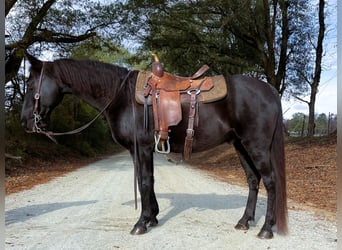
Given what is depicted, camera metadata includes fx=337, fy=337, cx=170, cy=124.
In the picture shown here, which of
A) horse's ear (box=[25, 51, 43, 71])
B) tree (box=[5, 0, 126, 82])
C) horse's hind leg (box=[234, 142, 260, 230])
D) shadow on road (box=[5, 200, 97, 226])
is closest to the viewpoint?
horse's ear (box=[25, 51, 43, 71])

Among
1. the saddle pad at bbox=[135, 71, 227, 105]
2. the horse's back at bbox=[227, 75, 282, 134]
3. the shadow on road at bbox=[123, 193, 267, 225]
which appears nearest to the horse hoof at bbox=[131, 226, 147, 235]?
the shadow on road at bbox=[123, 193, 267, 225]

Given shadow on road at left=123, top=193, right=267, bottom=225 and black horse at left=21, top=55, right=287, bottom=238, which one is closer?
black horse at left=21, top=55, right=287, bottom=238

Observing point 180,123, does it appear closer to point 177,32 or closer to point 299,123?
point 177,32

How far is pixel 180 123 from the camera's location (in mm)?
4195

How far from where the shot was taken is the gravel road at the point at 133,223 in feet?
12.3

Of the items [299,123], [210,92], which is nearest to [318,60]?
[299,123]

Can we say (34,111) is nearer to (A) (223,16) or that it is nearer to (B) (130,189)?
(B) (130,189)

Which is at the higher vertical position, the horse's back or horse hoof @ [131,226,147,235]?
the horse's back

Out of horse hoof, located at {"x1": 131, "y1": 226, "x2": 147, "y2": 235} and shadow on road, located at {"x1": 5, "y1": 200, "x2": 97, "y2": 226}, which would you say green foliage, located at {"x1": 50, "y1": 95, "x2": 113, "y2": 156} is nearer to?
shadow on road, located at {"x1": 5, "y1": 200, "x2": 97, "y2": 226}

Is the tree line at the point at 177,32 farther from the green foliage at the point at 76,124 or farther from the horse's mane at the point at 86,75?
the horse's mane at the point at 86,75

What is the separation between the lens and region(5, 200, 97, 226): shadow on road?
4.79 metres

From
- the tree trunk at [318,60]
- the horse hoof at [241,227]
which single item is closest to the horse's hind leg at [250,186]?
the horse hoof at [241,227]

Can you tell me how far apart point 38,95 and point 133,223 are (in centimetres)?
208

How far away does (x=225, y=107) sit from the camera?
13.8 feet
